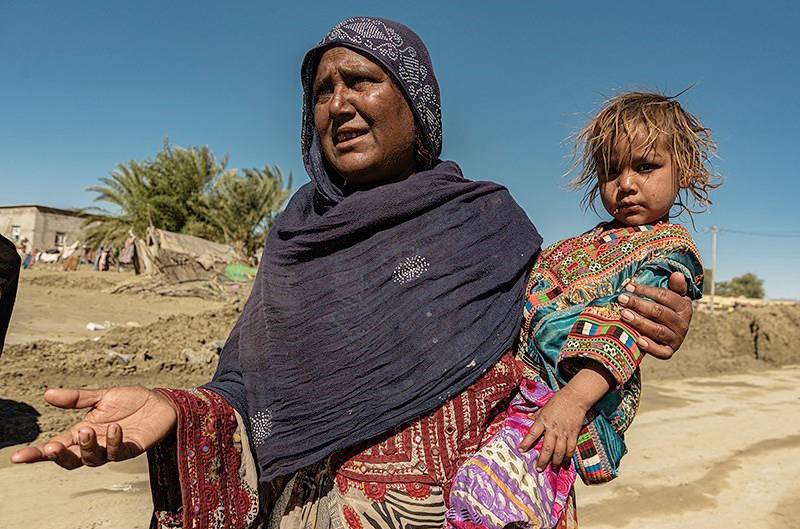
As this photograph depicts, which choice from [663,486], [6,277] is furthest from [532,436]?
[663,486]

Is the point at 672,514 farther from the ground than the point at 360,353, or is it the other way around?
the point at 360,353

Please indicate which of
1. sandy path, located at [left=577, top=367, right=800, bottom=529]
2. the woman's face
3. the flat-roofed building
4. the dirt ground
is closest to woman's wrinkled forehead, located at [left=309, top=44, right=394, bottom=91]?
the woman's face

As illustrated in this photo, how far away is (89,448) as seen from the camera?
1166 mm

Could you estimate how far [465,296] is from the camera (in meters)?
1.43

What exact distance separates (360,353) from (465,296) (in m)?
0.29

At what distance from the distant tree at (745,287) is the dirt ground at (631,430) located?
49.2m

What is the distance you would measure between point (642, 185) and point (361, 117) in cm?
75

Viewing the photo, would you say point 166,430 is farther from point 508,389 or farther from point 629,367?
point 629,367

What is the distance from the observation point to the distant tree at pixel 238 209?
25.0 meters

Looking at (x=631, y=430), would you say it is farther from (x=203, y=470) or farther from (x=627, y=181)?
(x=203, y=470)

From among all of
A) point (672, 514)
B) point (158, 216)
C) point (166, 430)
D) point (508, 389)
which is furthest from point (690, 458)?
point (158, 216)

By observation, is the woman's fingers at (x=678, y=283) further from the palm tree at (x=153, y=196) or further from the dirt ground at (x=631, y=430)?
the palm tree at (x=153, y=196)

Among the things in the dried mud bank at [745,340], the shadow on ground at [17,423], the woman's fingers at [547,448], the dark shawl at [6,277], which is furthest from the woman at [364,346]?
the dried mud bank at [745,340]

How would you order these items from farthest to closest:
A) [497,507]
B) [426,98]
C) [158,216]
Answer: [158,216] < [426,98] < [497,507]
